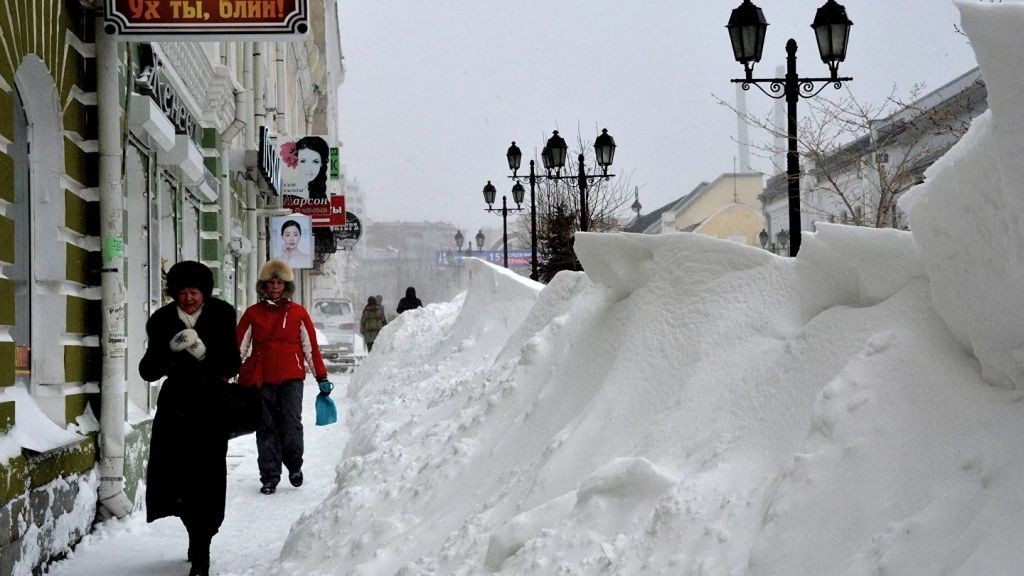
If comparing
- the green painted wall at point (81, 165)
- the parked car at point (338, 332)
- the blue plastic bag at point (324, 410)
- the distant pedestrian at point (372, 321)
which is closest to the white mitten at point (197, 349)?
the green painted wall at point (81, 165)

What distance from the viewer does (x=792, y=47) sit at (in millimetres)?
9797

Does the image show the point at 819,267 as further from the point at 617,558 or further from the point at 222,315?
the point at 222,315

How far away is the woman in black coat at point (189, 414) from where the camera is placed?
18.1 feet

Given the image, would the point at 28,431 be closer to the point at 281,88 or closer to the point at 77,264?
the point at 77,264

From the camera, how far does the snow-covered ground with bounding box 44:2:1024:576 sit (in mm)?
2551

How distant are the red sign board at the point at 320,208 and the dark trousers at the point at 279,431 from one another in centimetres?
1374

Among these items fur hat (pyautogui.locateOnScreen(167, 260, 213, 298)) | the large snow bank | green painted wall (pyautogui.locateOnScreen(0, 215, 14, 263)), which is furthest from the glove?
the large snow bank

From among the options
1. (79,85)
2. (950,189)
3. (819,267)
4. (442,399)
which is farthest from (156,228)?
(950,189)

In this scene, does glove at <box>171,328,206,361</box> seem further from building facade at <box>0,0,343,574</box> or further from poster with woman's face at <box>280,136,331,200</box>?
poster with woman's face at <box>280,136,331,200</box>

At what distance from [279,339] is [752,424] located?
16.6ft

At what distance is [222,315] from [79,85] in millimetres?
2056

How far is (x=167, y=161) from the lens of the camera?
30.2 ft

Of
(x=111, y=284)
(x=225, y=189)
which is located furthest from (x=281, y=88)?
(x=111, y=284)

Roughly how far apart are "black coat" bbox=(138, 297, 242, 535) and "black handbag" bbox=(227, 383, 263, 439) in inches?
1.7
